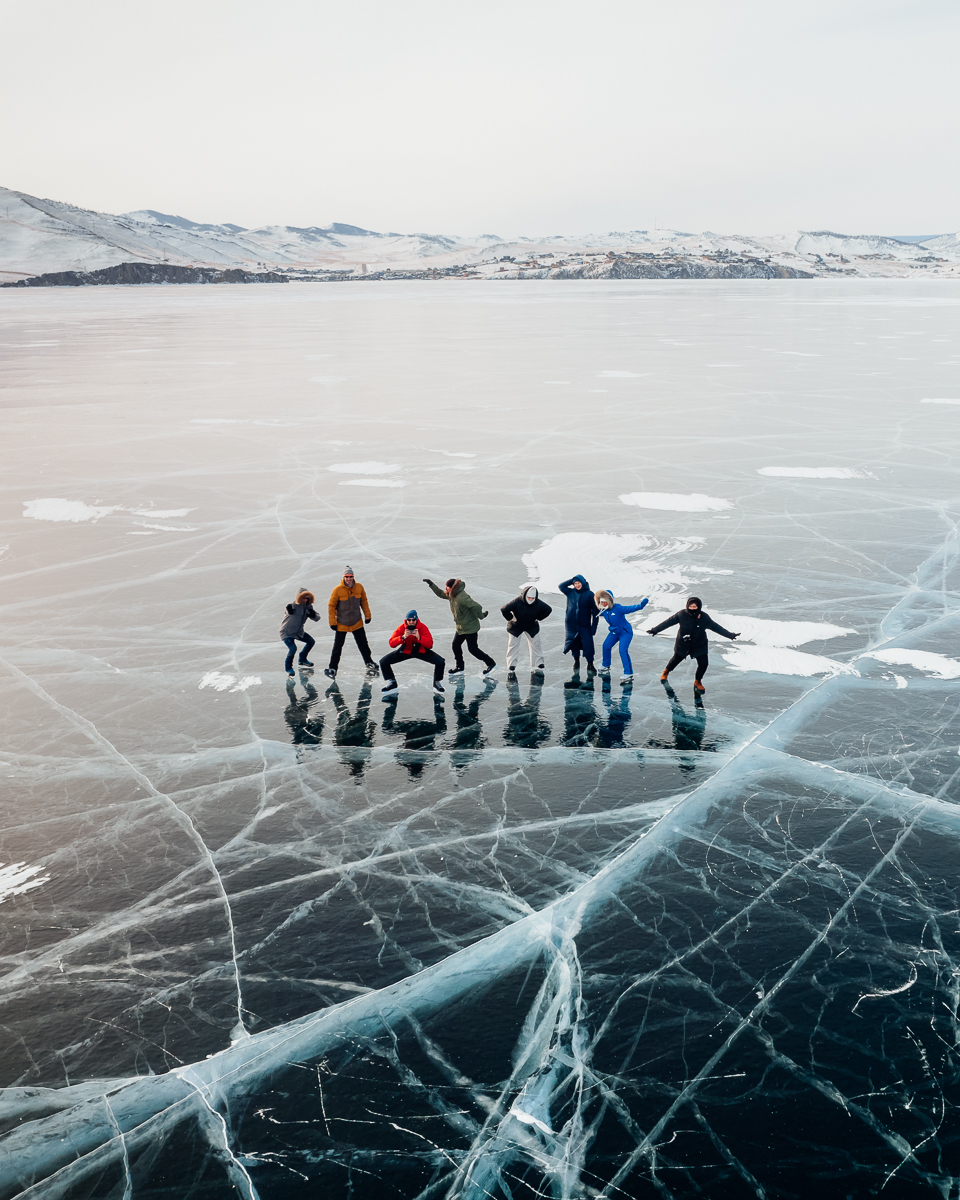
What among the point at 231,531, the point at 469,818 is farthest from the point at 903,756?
the point at 231,531

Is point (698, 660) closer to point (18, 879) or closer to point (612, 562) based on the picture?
point (612, 562)

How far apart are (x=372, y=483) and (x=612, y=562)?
219 inches

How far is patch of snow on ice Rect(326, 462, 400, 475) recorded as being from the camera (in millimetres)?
16016

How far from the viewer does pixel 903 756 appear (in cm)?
679

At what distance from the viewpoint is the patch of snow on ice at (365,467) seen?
16016mm

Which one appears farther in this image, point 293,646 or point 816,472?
point 816,472

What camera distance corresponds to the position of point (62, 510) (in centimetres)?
1392

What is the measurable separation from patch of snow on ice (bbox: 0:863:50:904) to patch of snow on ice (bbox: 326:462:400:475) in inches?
435

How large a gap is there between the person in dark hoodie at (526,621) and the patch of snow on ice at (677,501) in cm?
568

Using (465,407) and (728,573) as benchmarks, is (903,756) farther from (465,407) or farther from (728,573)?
(465,407)

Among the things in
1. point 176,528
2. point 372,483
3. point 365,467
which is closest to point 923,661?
point 372,483

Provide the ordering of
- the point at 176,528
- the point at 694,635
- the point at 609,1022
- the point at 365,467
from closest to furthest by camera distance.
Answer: the point at 609,1022
the point at 694,635
the point at 176,528
the point at 365,467

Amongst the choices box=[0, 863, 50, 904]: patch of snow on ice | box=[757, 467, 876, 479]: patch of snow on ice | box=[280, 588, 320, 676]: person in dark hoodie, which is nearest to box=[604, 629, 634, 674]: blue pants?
box=[280, 588, 320, 676]: person in dark hoodie

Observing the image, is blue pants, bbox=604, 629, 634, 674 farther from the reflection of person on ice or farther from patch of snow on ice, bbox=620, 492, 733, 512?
patch of snow on ice, bbox=620, 492, 733, 512
